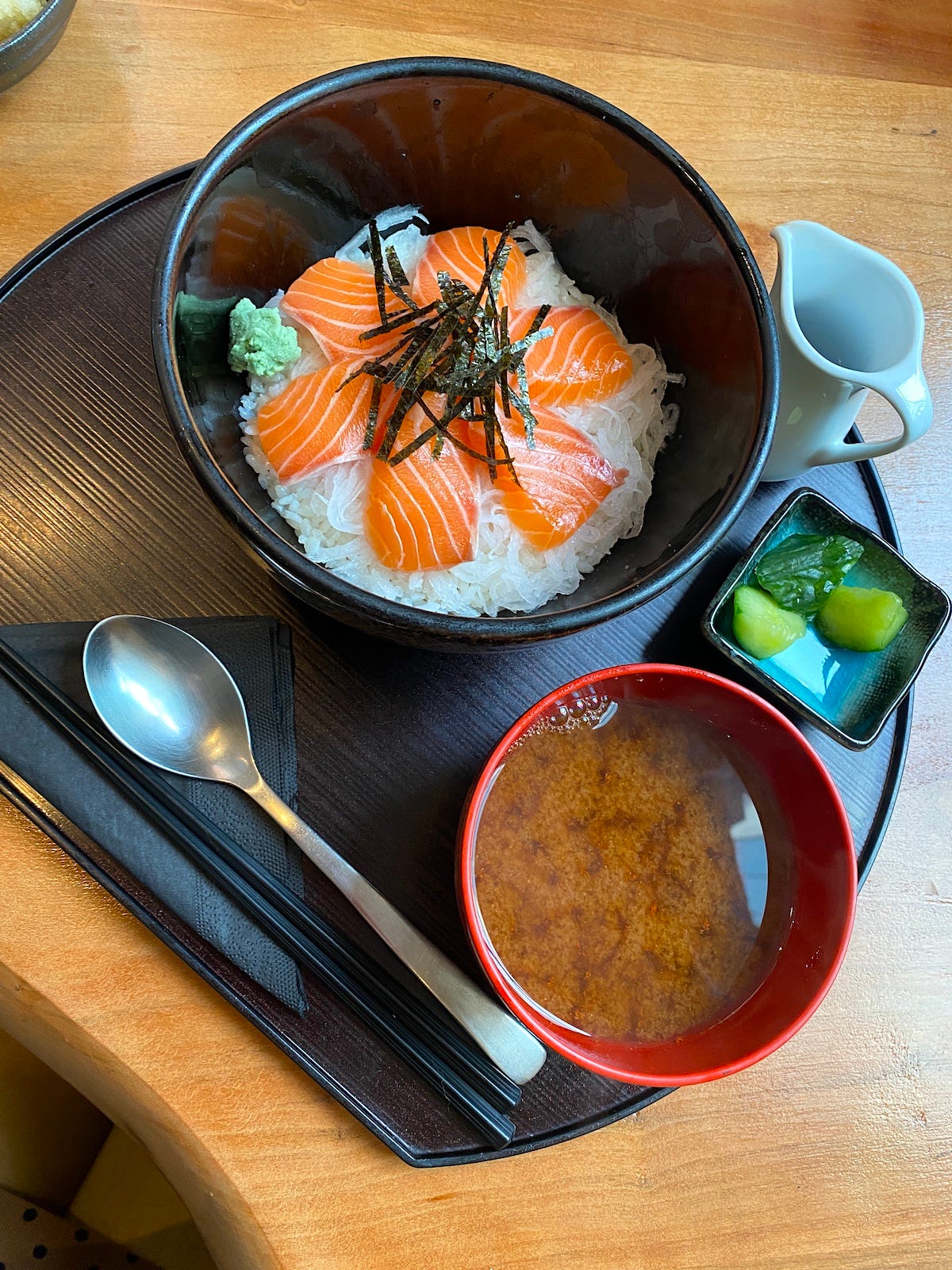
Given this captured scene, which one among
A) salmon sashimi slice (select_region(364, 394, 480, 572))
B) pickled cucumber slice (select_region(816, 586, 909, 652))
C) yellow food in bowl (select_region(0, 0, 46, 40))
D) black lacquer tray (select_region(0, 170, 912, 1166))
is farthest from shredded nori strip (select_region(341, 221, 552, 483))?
yellow food in bowl (select_region(0, 0, 46, 40))

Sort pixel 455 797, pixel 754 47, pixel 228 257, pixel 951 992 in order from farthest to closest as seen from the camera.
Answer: pixel 754 47 < pixel 951 992 < pixel 455 797 < pixel 228 257

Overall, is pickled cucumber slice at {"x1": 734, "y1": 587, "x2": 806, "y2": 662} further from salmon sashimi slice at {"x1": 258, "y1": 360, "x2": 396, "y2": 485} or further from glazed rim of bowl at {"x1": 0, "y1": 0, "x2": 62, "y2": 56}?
glazed rim of bowl at {"x1": 0, "y1": 0, "x2": 62, "y2": 56}

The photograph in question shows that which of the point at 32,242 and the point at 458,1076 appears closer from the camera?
the point at 458,1076

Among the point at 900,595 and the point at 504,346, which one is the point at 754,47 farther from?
the point at 900,595

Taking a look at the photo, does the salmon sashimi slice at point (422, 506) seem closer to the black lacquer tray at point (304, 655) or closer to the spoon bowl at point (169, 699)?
the black lacquer tray at point (304, 655)

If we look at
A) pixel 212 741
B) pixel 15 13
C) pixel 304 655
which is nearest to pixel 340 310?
pixel 304 655

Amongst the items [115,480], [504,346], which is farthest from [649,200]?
[115,480]

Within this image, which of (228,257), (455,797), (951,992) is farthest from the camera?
(951,992)

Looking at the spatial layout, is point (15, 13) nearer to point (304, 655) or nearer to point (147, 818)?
point (304, 655)
